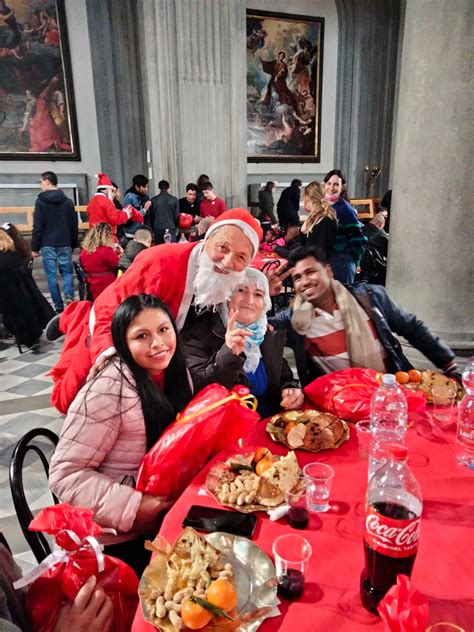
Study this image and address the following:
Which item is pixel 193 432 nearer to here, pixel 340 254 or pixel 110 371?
pixel 110 371

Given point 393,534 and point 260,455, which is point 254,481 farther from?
point 393,534

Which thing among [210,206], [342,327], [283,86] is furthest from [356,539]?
[283,86]

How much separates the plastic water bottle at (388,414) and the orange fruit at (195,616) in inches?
33.2

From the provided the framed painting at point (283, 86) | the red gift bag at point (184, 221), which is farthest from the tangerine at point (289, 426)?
the framed painting at point (283, 86)

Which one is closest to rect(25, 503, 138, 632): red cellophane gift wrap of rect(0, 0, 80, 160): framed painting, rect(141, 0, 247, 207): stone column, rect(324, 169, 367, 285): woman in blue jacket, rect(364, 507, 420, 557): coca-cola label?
rect(364, 507, 420, 557): coca-cola label

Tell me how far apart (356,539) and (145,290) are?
5.28ft

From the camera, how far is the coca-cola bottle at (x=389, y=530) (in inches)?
36.9

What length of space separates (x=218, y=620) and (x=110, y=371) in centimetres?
93

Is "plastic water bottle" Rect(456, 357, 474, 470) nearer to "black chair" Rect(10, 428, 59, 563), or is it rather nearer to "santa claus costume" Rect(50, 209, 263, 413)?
"santa claus costume" Rect(50, 209, 263, 413)

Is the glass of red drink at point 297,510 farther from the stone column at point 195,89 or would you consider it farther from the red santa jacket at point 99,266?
the stone column at point 195,89

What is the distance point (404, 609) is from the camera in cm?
86

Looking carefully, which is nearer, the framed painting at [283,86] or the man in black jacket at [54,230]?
the man in black jacket at [54,230]

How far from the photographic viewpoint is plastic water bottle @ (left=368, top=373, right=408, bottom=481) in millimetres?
1659

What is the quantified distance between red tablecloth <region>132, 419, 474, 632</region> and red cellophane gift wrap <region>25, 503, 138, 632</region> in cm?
20
